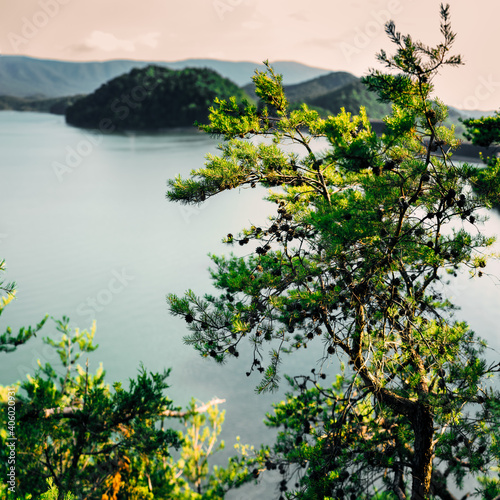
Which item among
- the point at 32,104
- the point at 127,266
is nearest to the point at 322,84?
the point at 32,104

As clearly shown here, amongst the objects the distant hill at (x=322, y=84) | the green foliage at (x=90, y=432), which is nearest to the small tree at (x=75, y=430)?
the green foliage at (x=90, y=432)

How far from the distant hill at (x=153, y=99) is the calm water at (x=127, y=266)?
59.4 feet

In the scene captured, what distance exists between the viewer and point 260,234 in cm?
445

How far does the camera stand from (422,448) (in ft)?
14.8

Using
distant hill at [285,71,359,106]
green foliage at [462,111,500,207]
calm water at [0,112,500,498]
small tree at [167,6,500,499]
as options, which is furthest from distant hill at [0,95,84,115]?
green foliage at [462,111,500,207]

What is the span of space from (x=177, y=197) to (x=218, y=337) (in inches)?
57.7

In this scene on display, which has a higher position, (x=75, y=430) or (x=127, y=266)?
(x=75, y=430)

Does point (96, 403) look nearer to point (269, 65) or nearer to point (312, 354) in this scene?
point (269, 65)

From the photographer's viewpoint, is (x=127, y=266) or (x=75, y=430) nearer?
(x=75, y=430)

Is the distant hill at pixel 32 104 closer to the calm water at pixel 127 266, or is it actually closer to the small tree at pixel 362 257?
the calm water at pixel 127 266

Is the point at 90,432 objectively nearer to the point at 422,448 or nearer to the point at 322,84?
the point at 422,448

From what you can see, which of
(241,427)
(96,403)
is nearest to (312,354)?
(241,427)

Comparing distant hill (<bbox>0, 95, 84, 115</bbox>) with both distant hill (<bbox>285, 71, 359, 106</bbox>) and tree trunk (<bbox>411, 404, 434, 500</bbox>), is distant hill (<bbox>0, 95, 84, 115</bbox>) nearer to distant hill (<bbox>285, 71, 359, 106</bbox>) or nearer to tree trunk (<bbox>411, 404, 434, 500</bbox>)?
distant hill (<bbox>285, 71, 359, 106</bbox>)

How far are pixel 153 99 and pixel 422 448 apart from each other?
81.5 metres
